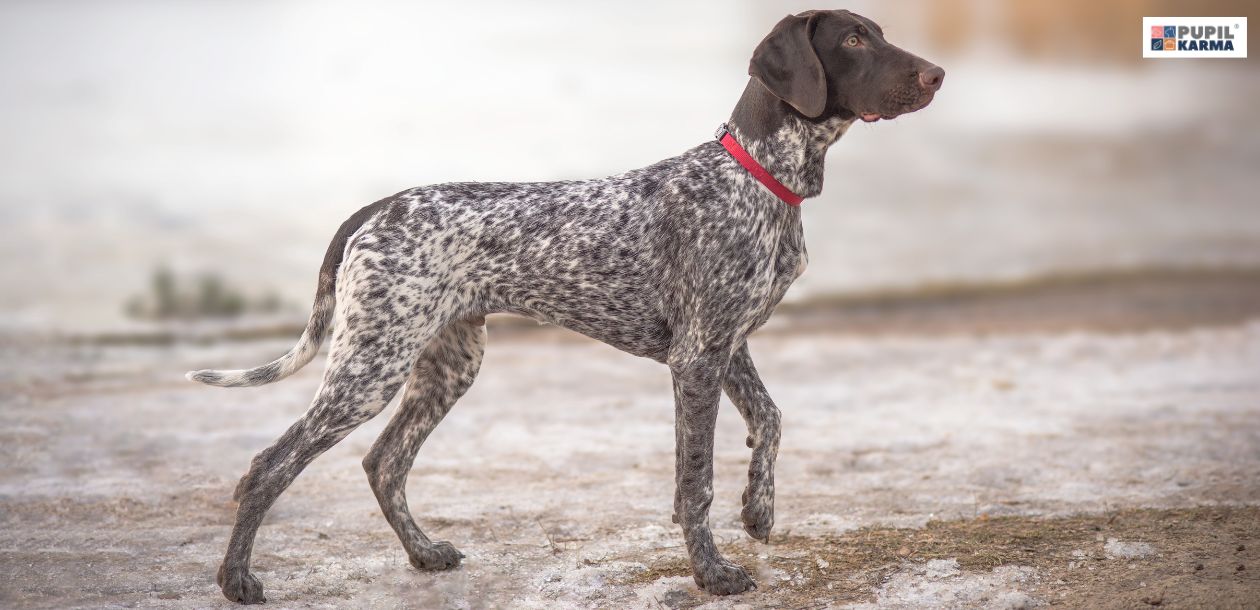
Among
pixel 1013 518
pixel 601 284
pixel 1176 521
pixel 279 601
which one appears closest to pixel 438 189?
pixel 601 284

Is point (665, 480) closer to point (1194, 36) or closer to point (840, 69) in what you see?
point (840, 69)

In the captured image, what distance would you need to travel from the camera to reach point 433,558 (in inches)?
205

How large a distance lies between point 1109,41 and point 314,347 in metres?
11.5

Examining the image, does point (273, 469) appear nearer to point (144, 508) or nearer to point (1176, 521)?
point (144, 508)

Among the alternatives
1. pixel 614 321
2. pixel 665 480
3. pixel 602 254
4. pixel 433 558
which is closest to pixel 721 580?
pixel 614 321

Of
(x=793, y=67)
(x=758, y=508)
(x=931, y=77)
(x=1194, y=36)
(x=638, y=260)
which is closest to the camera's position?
(x=931, y=77)

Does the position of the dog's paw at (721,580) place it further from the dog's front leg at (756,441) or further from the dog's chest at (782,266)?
the dog's chest at (782,266)

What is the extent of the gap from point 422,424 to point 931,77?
2620 millimetres

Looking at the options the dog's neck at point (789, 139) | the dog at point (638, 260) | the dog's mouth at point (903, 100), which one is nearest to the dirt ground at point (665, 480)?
the dog at point (638, 260)

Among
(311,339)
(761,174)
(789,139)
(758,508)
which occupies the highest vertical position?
(789,139)

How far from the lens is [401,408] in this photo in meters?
5.29

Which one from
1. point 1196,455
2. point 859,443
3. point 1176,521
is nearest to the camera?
point 1176,521

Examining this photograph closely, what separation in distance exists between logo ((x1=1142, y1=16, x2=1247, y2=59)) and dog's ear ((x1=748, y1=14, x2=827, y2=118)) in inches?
193

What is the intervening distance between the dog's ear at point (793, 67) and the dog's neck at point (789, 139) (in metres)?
0.13
